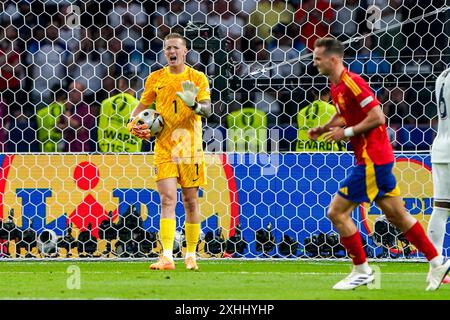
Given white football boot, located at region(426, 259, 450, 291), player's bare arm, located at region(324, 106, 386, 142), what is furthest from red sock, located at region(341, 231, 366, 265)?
player's bare arm, located at region(324, 106, 386, 142)

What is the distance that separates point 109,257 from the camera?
991 centimetres

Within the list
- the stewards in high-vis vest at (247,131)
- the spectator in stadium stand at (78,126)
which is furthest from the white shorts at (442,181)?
the spectator in stadium stand at (78,126)

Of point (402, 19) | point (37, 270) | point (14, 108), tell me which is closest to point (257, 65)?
point (402, 19)

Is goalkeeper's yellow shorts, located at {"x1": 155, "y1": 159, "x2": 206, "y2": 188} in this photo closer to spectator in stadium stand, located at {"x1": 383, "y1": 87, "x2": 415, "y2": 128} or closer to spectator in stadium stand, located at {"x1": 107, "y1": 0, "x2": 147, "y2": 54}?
spectator in stadium stand, located at {"x1": 383, "y1": 87, "x2": 415, "y2": 128}

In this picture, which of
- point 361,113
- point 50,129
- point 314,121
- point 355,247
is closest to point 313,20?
point 314,121

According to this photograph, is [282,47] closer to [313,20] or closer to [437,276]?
[313,20]

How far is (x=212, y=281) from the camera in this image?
752 cm

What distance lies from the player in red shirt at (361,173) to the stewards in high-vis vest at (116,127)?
157 inches

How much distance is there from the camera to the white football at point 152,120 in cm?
855

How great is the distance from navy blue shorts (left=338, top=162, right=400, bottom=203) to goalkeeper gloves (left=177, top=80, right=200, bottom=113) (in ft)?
5.90

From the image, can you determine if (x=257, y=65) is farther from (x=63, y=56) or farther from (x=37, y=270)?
(x=37, y=270)

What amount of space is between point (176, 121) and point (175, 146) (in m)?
0.20

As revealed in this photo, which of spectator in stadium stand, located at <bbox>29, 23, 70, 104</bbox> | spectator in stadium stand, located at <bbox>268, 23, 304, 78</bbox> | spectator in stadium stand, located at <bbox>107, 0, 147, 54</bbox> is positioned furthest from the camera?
spectator in stadium stand, located at <bbox>268, 23, 304, 78</bbox>

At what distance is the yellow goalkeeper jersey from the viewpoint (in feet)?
28.4
